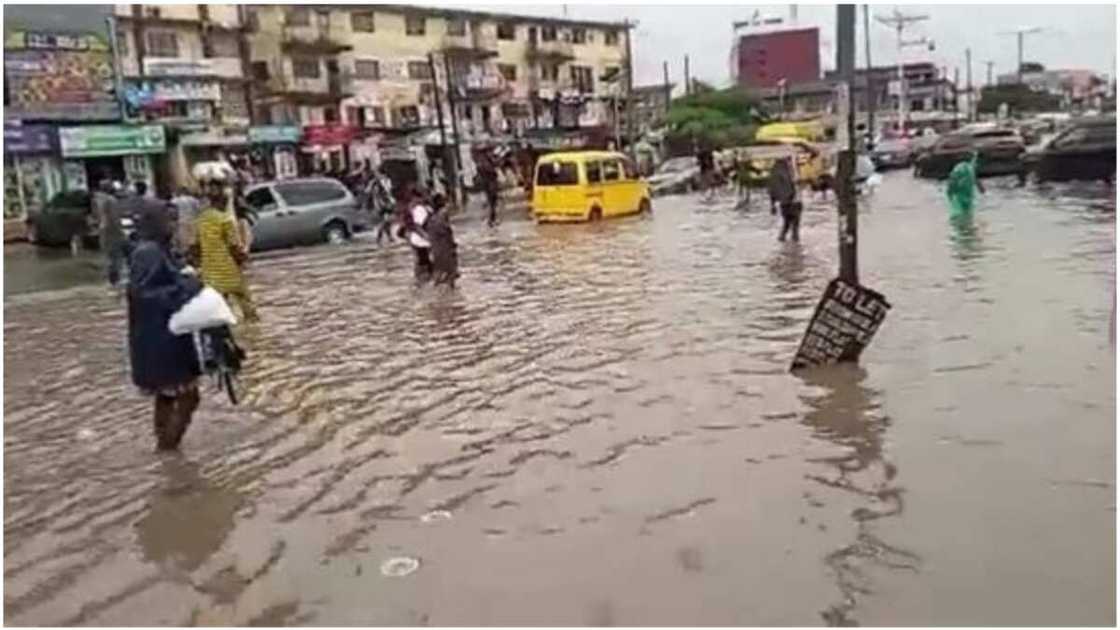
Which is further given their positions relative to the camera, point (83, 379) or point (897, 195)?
point (897, 195)

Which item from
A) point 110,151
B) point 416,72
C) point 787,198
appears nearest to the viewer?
point 787,198

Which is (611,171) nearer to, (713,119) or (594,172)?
(594,172)

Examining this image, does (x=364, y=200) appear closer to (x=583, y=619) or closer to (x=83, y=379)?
(x=83, y=379)

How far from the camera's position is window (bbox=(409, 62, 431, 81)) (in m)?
56.1

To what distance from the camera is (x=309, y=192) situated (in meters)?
23.8

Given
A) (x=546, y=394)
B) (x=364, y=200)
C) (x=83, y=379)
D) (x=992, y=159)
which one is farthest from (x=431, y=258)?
(x=992, y=159)

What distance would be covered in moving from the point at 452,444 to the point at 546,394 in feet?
4.47

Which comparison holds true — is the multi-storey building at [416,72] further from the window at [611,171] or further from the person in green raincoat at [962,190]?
the person in green raincoat at [962,190]

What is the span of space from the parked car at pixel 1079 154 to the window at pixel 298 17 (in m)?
31.5

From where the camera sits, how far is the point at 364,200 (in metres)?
28.7

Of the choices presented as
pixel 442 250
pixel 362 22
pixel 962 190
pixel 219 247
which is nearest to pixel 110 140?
pixel 362 22

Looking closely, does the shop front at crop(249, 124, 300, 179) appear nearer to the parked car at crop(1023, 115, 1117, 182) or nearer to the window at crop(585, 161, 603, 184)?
the window at crop(585, 161, 603, 184)

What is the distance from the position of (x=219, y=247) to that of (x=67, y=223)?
60.8 feet

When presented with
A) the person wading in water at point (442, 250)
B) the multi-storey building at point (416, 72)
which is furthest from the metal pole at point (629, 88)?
the person wading in water at point (442, 250)
